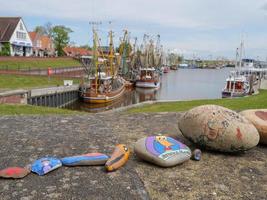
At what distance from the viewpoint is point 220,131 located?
524cm

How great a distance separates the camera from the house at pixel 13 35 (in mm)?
58219

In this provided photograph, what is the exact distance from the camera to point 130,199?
3.63 metres

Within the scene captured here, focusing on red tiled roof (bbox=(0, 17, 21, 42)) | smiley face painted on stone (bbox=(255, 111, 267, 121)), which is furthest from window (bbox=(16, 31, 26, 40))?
smiley face painted on stone (bbox=(255, 111, 267, 121))

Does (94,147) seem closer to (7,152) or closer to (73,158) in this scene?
(73,158)

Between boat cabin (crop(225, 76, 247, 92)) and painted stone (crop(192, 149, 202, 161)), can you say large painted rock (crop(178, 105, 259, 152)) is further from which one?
boat cabin (crop(225, 76, 247, 92))

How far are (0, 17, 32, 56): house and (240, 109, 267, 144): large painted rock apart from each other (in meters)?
56.6

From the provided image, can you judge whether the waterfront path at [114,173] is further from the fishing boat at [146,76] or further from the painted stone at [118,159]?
the fishing boat at [146,76]

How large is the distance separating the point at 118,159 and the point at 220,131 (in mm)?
1850

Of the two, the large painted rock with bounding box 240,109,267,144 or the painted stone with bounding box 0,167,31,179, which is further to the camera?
the large painted rock with bounding box 240,109,267,144

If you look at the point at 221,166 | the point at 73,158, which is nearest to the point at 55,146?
the point at 73,158

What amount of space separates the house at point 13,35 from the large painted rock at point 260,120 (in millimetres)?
56555

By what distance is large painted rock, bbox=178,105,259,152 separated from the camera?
5223 millimetres

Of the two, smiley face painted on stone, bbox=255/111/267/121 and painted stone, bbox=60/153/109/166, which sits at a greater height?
smiley face painted on stone, bbox=255/111/267/121

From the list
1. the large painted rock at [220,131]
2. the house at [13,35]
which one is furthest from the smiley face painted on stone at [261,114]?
the house at [13,35]
